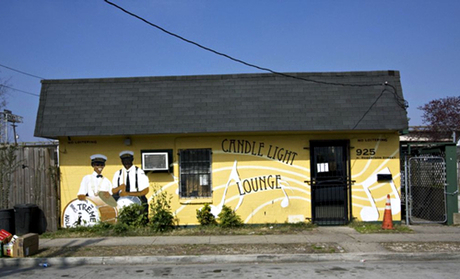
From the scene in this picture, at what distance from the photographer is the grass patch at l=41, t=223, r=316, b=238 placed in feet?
35.2

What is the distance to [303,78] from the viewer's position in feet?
39.3

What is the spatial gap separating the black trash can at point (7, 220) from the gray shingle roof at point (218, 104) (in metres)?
2.11

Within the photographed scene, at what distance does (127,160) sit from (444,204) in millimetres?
8811

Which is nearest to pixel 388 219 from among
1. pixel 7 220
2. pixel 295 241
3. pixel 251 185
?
pixel 295 241

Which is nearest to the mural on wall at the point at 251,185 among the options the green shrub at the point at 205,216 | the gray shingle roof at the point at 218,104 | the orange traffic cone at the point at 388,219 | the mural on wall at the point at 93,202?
the green shrub at the point at 205,216

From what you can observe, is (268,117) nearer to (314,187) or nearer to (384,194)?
(314,187)

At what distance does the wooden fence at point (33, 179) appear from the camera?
1124 centimetres

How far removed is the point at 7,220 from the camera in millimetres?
10484

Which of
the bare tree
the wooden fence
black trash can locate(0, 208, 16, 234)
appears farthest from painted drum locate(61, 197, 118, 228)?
the bare tree

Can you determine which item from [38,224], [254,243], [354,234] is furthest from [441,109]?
[38,224]

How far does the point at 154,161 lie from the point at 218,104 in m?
2.33

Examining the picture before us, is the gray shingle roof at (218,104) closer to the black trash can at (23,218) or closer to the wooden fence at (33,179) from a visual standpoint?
the wooden fence at (33,179)

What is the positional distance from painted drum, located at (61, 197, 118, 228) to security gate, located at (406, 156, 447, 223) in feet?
26.7

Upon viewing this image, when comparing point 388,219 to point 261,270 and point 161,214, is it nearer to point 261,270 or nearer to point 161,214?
point 261,270
